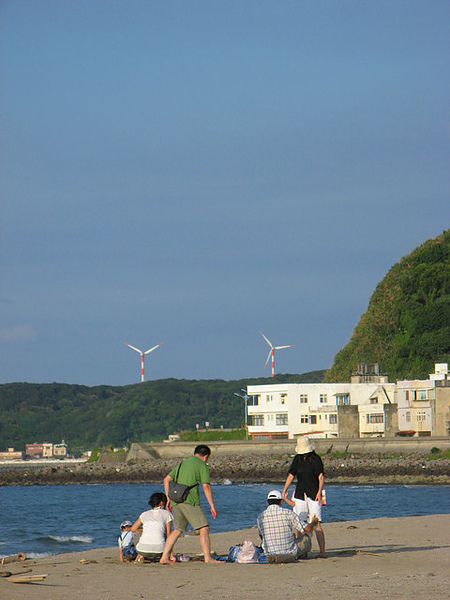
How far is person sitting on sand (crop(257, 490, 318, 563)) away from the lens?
1573cm

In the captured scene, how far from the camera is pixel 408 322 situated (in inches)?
4894

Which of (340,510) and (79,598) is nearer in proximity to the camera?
(79,598)

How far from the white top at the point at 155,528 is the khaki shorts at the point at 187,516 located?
262 mm

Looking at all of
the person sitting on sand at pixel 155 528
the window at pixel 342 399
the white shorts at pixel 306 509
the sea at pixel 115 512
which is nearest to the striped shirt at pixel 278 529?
the white shorts at pixel 306 509

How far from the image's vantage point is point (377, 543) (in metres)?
20.3

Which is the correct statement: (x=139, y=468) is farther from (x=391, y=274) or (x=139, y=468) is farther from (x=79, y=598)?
(x=79, y=598)

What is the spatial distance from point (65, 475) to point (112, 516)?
5525cm

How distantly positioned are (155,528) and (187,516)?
739 millimetres

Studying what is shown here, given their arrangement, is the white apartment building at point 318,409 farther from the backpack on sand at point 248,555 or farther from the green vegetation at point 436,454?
the backpack on sand at point 248,555

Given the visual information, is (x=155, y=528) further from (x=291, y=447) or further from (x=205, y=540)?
(x=291, y=447)

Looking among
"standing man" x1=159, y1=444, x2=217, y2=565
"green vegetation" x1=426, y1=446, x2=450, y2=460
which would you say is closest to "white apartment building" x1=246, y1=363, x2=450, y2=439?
"green vegetation" x1=426, y1=446, x2=450, y2=460

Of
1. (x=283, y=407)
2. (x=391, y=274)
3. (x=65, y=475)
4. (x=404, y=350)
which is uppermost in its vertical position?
(x=391, y=274)

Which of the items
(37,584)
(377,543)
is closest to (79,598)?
(37,584)

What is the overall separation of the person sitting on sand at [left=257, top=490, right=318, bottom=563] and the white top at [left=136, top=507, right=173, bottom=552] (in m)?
1.65
